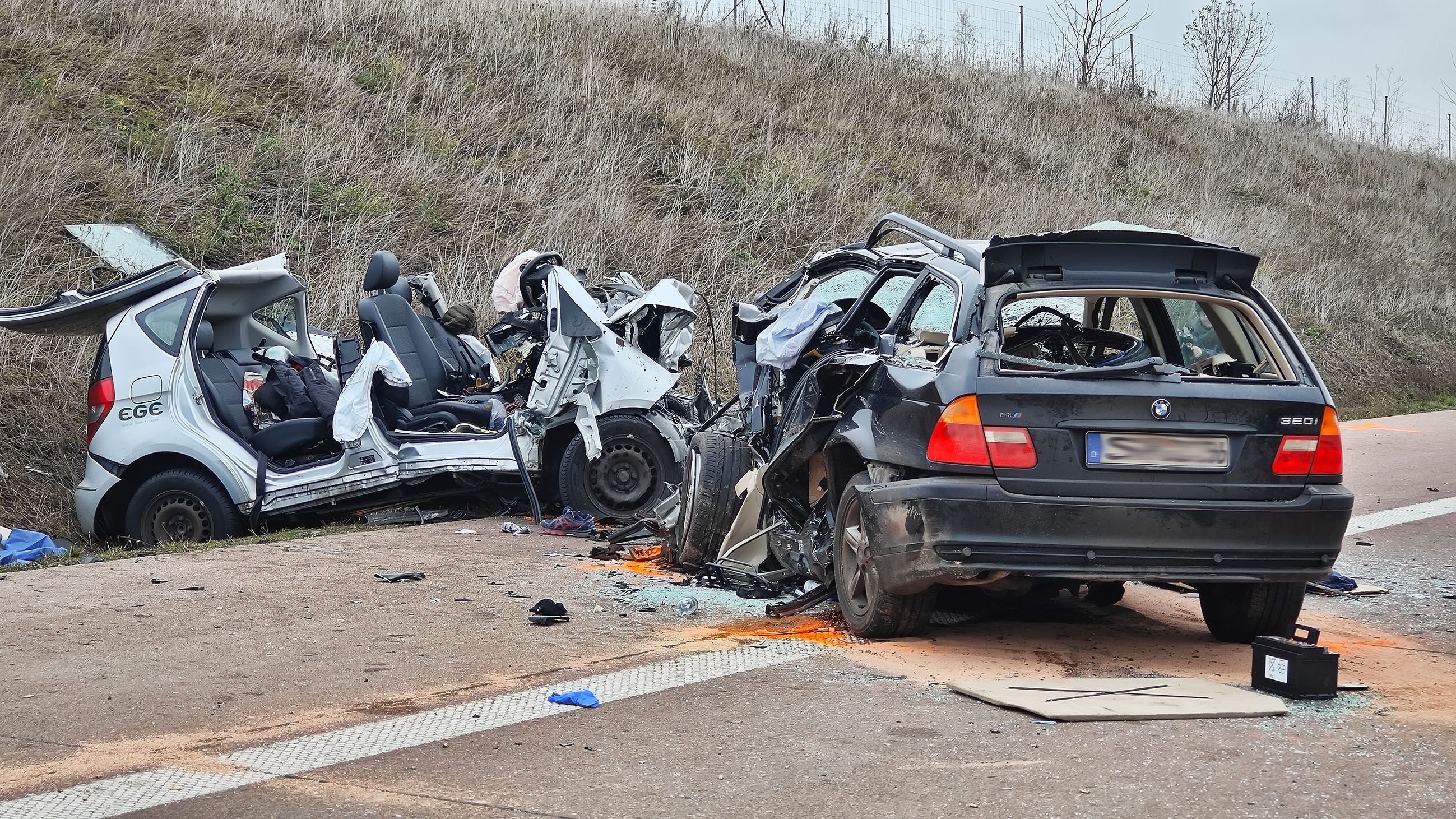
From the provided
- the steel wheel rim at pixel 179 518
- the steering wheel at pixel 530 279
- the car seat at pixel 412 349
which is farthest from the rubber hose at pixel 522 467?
the steel wheel rim at pixel 179 518

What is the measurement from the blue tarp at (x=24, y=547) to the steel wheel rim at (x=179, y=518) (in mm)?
606

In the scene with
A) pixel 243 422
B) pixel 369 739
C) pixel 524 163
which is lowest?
pixel 369 739

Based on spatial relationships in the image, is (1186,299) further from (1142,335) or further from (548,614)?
(548,614)

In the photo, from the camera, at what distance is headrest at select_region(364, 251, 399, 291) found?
9977 millimetres

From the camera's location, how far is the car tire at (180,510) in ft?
30.6

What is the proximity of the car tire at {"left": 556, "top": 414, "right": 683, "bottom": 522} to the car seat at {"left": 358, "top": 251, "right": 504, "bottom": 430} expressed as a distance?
2.34 ft

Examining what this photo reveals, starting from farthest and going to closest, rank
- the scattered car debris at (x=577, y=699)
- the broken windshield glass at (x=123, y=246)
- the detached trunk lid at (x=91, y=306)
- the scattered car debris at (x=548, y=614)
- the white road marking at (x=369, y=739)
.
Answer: the broken windshield glass at (x=123, y=246)
the detached trunk lid at (x=91, y=306)
the scattered car debris at (x=548, y=614)
the scattered car debris at (x=577, y=699)
the white road marking at (x=369, y=739)

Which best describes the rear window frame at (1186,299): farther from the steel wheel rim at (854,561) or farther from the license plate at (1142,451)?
the steel wheel rim at (854,561)

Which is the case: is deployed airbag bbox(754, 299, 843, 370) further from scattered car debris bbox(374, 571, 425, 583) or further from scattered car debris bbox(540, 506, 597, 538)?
scattered car debris bbox(540, 506, 597, 538)

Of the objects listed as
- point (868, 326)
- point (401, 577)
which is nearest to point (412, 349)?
point (401, 577)

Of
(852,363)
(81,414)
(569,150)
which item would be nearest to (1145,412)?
(852,363)

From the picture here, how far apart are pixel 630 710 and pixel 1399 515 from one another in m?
7.16

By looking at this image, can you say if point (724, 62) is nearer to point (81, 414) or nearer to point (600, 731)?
point (81, 414)

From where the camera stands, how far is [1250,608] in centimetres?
588
